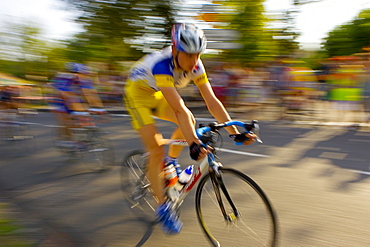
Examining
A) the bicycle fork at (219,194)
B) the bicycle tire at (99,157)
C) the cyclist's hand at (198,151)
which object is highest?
the cyclist's hand at (198,151)

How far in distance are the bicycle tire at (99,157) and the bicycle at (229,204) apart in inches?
117

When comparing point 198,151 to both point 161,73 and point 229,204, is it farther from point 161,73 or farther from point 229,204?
point 161,73

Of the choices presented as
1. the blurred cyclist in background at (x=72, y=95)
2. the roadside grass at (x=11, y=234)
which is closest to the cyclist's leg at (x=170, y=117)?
the roadside grass at (x=11, y=234)

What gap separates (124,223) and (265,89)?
912cm

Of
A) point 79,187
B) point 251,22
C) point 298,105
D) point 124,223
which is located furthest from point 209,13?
point 124,223

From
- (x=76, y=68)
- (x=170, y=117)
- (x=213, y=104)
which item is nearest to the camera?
(x=213, y=104)

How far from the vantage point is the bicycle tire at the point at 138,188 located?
4.11 meters

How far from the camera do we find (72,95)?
21.8 ft

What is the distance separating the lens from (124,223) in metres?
3.97

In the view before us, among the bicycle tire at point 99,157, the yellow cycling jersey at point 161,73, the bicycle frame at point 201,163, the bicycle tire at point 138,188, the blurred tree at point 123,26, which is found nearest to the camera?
the bicycle frame at point 201,163

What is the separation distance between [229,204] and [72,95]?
4425 mm

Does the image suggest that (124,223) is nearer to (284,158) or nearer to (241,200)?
(241,200)

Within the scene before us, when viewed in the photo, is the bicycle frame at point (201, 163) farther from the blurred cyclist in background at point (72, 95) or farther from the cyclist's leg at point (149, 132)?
the blurred cyclist in background at point (72, 95)

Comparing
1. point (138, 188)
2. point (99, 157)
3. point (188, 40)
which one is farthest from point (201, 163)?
point (99, 157)
